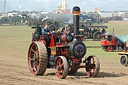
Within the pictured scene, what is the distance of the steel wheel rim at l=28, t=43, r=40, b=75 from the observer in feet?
37.5

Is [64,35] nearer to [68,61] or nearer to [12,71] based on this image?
[68,61]

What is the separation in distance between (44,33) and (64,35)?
3.54ft

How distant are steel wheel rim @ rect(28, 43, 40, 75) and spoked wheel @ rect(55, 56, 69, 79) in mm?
816

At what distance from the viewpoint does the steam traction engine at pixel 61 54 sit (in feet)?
34.4

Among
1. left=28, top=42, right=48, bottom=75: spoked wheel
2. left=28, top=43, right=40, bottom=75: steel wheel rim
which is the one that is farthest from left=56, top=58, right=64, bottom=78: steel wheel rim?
left=28, top=43, right=40, bottom=75: steel wheel rim

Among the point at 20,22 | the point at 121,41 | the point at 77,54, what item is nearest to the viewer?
the point at 77,54

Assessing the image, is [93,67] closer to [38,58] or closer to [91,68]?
[91,68]

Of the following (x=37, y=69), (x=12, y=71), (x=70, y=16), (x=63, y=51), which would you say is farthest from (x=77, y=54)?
(x=70, y=16)

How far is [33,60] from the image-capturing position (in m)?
11.7

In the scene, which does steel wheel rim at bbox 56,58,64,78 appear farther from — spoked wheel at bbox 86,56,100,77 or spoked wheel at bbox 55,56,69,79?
spoked wheel at bbox 86,56,100,77

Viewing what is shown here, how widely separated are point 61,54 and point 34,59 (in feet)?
3.26

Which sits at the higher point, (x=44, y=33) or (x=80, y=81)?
(x=44, y=33)

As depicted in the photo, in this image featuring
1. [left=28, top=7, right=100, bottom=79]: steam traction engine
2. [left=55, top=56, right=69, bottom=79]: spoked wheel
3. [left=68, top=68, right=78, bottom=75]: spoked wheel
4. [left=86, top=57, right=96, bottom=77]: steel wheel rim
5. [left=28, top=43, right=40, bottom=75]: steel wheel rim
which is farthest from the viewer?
[left=68, top=68, right=78, bottom=75]: spoked wheel

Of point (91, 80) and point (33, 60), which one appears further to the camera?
point (33, 60)
